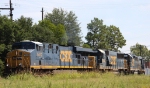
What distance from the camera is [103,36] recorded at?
8050 centimetres

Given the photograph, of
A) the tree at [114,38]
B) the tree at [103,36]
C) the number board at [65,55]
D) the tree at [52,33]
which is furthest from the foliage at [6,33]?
the tree at [114,38]

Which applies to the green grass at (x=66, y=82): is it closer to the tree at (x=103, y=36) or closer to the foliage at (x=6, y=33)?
the foliage at (x=6, y=33)

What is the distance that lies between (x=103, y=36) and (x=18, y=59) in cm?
5727

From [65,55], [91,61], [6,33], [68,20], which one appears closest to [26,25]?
[6,33]

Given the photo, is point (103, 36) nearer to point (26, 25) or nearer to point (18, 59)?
point (26, 25)

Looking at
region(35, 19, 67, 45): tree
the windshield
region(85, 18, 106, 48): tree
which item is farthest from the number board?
region(85, 18, 106, 48): tree

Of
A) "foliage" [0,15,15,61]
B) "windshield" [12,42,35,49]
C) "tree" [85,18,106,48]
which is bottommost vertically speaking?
"windshield" [12,42,35,49]

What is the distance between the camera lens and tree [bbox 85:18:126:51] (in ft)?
263

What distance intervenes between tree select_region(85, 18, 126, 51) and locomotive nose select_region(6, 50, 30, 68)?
5426 centimetres

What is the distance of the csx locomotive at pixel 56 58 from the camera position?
2456 centimetres

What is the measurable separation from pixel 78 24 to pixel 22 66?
2167 inches

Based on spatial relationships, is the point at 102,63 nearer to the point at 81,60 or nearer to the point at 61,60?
the point at 81,60

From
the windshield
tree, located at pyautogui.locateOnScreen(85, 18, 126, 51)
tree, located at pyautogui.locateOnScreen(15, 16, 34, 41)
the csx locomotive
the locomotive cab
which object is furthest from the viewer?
tree, located at pyautogui.locateOnScreen(85, 18, 126, 51)

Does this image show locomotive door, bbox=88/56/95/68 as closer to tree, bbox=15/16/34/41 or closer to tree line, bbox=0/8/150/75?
tree, bbox=15/16/34/41
